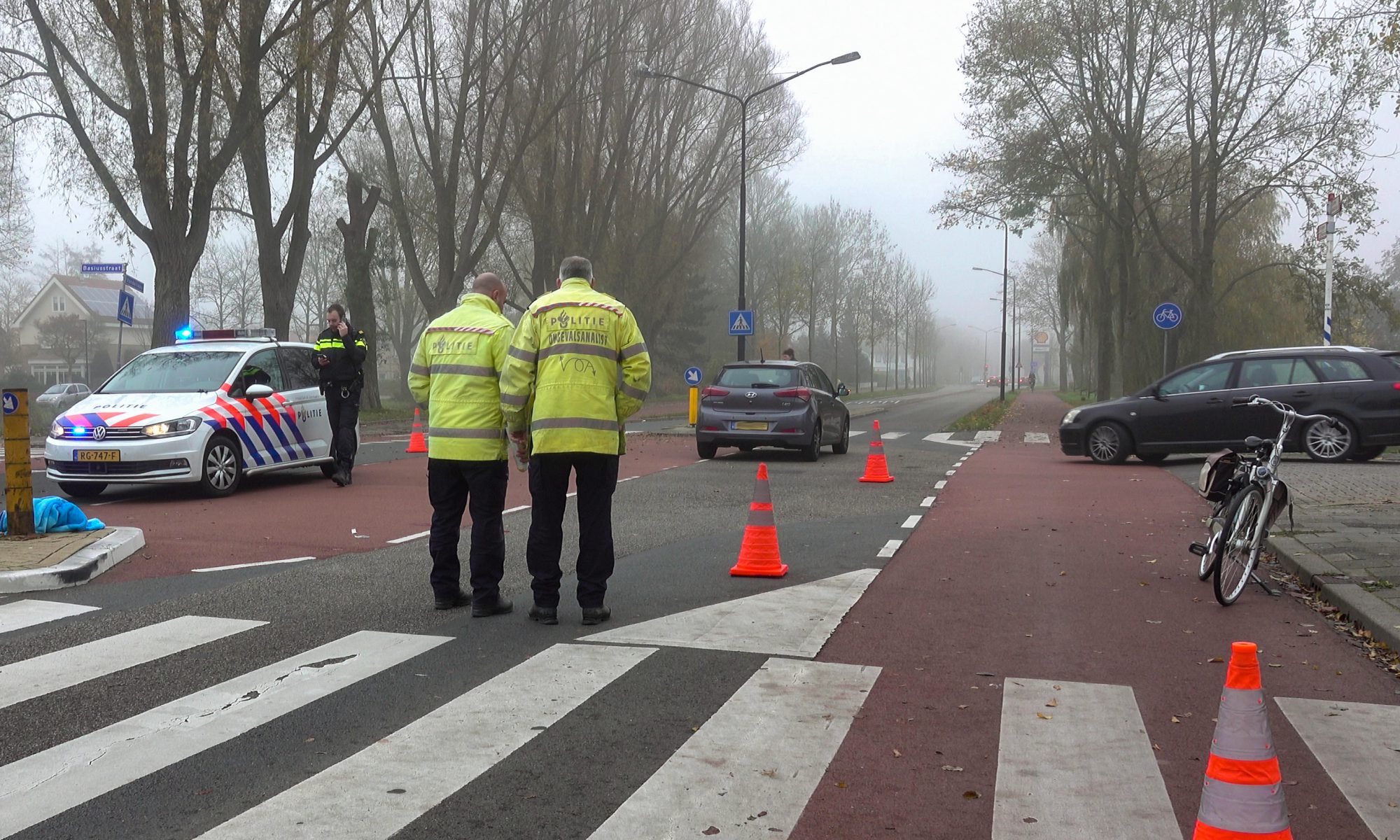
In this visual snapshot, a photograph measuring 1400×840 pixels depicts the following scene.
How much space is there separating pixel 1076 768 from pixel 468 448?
373cm

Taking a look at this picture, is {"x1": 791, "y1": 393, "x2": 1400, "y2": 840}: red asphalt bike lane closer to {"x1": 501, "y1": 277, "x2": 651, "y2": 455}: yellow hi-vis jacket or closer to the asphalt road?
the asphalt road

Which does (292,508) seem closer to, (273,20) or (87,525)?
(87,525)

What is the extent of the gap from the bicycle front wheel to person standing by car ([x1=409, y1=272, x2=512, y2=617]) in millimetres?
4182

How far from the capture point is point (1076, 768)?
165 inches

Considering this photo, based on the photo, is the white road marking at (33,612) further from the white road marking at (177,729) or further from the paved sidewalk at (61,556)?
the white road marking at (177,729)

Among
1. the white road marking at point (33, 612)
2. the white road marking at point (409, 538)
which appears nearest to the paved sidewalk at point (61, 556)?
the white road marking at point (33, 612)

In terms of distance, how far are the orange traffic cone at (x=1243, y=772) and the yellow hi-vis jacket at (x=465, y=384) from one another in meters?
4.37

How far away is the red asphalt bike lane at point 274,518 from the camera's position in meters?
8.53

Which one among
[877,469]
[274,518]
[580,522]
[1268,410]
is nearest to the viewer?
[580,522]

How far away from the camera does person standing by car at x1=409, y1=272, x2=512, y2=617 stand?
6.64 metres

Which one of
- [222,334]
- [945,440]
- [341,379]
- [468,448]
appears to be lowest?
[945,440]

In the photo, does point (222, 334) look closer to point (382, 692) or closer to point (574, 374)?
point (574, 374)

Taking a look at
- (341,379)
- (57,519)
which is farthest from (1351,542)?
(341,379)

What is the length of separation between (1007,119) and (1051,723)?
29452mm
